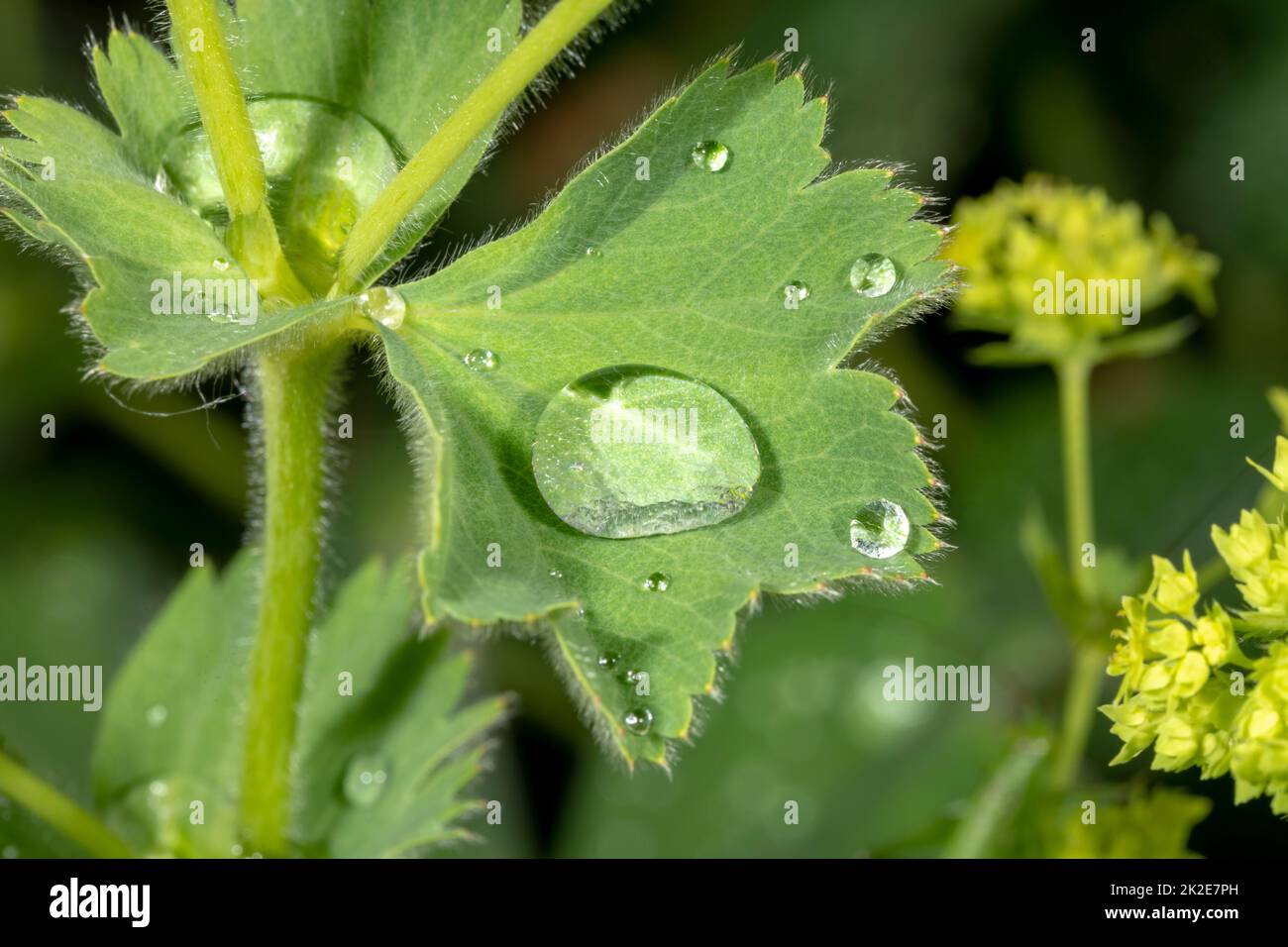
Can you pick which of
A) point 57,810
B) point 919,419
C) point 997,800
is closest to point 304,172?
point 57,810

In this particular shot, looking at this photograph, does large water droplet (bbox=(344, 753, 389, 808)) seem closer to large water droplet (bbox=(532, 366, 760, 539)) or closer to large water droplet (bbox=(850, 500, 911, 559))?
large water droplet (bbox=(532, 366, 760, 539))

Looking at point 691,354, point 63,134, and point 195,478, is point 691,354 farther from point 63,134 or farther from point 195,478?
point 195,478

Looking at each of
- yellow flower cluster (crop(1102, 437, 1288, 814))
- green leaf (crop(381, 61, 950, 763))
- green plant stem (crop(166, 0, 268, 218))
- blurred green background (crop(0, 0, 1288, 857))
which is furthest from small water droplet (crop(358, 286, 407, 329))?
blurred green background (crop(0, 0, 1288, 857))

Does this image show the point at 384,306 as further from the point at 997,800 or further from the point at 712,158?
the point at 997,800
